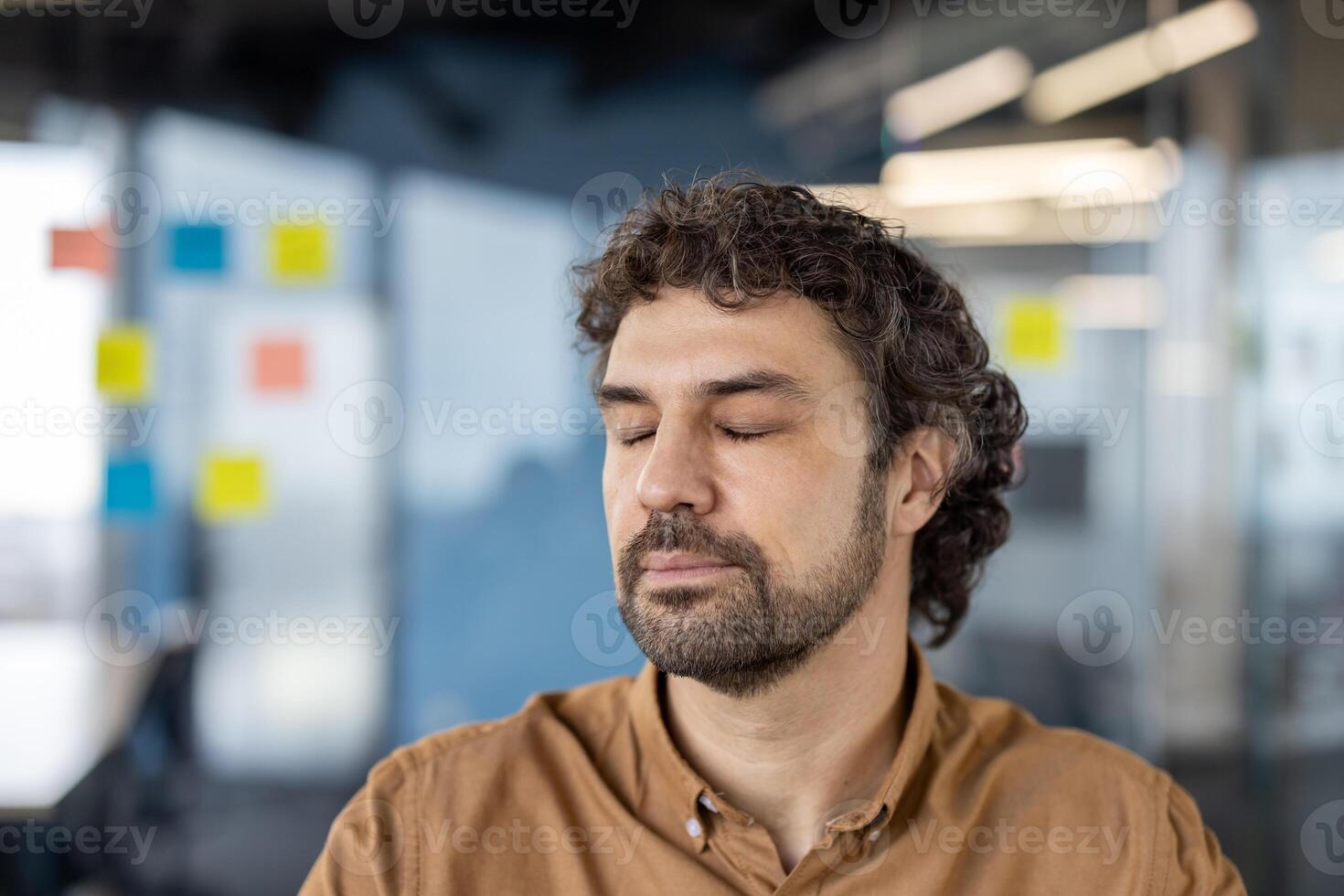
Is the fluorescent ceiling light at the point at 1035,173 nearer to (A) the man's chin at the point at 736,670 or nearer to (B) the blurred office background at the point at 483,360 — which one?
(B) the blurred office background at the point at 483,360

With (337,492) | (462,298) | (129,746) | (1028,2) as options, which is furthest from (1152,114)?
(129,746)

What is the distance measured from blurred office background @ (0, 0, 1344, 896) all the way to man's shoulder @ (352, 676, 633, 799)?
1.25m

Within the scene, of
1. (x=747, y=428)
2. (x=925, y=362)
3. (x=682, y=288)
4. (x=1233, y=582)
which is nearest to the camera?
(x=747, y=428)

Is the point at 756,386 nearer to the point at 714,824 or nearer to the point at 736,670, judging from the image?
the point at 736,670

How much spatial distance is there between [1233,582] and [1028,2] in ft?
4.74

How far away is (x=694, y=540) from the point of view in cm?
137

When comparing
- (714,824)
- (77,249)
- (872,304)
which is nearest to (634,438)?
(872,304)

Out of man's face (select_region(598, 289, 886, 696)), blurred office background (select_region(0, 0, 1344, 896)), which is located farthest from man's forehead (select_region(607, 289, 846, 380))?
blurred office background (select_region(0, 0, 1344, 896))

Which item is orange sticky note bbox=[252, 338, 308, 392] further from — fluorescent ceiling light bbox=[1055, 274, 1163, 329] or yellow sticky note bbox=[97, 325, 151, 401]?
fluorescent ceiling light bbox=[1055, 274, 1163, 329]

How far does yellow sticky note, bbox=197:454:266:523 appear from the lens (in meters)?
2.88

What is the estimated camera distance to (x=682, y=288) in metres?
1.51

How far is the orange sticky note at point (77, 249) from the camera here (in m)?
2.84

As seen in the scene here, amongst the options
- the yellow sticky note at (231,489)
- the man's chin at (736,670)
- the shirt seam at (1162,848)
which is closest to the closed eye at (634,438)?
the man's chin at (736,670)

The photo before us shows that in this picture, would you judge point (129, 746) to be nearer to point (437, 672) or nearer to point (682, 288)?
point (437, 672)
